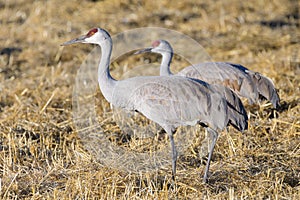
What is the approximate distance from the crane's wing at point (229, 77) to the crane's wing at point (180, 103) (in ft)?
3.20

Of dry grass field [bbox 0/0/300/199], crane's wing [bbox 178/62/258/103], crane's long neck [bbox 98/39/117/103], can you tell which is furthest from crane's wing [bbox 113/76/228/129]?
crane's wing [bbox 178/62/258/103]

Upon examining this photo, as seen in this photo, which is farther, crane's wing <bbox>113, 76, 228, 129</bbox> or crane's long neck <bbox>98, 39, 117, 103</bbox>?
crane's long neck <bbox>98, 39, 117, 103</bbox>

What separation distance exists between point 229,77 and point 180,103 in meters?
1.16

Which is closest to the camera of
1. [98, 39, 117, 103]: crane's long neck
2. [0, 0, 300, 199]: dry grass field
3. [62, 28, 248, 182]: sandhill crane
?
[0, 0, 300, 199]: dry grass field

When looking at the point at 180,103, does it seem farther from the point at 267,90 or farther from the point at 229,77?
the point at 267,90

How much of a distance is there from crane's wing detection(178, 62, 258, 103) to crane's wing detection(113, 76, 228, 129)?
97 cm

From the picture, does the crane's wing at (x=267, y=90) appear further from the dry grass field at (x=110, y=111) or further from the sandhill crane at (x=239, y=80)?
the dry grass field at (x=110, y=111)

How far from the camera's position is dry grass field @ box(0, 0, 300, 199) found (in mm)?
3885

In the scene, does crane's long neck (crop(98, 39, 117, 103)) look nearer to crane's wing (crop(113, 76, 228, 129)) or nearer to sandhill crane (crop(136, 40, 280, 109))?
crane's wing (crop(113, 76, 228, 129))

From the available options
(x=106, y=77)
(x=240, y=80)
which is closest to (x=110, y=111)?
(x=106, y=77)

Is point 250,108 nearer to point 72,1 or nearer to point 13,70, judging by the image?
point 13,70

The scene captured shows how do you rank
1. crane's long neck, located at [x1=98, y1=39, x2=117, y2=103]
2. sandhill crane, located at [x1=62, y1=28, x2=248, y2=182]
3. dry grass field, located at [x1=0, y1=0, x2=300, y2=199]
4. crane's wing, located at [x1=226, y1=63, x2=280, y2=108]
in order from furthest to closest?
1. crane's wing, located at [x1=226, y1=63, x2=280, y2=108]
2. crane's long neck, located at [x1=98, y1=39, x2=117, y2=103]
3. sandhill crane, located at [x1=62, y1=28, x2=248, y2=182]
4. dry grass field, located at [x1=0, y1=0, x2=300, y2=199]

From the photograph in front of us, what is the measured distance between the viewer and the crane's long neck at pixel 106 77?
14.4 ft

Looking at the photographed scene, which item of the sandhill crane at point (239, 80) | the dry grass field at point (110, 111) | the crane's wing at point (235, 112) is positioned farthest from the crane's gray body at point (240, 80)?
the crane's wing at point (235, 112)
